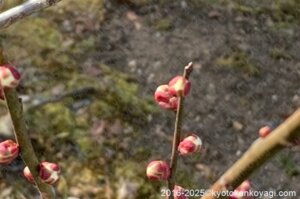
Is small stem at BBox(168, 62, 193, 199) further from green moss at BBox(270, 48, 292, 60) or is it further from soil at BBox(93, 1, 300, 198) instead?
green moss at BBox(270, 48, 292, 60)

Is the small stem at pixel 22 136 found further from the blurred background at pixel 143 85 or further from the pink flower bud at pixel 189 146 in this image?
the blurred background at pixel 143 85

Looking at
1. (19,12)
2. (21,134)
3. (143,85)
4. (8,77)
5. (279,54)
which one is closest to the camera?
(8,77)

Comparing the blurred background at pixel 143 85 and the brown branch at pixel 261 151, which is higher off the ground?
the brown branch at pixel 261 151

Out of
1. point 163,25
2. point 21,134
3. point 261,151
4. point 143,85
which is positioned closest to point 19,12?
point 21,134

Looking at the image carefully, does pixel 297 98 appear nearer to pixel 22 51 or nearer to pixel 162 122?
pixel 162 122

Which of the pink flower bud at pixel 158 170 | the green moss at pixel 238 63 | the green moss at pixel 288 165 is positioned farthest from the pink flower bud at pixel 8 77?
the green moss at pixel 238 63

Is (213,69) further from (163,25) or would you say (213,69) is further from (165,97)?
(165,97)

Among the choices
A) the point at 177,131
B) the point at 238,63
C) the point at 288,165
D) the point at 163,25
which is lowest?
the point at 288,165

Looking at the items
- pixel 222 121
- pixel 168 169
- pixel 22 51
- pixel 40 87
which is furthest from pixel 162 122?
pixel 168 169
